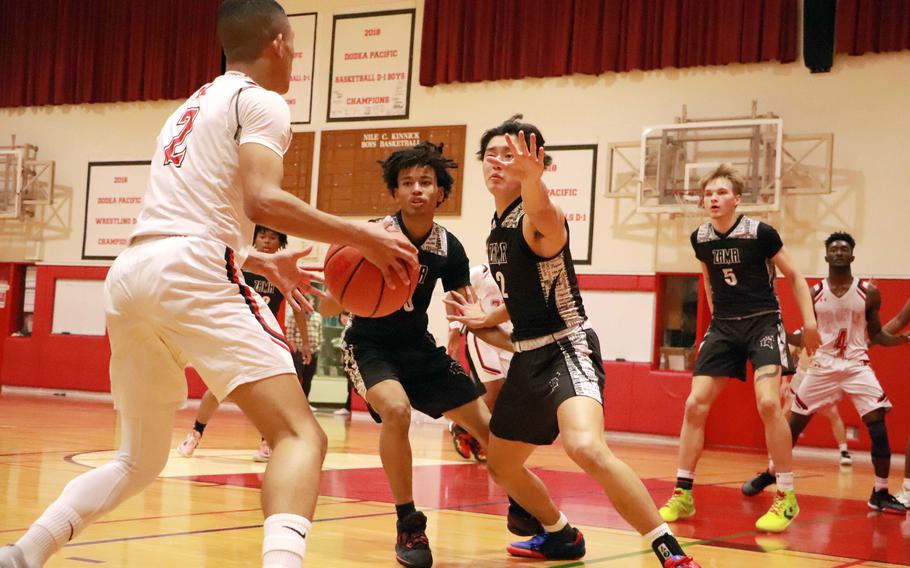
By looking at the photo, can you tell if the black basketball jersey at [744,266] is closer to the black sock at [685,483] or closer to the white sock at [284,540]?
the black sock at [685,483]

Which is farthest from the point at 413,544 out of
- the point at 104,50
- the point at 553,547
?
the point at 104,50

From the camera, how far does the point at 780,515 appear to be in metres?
5.78

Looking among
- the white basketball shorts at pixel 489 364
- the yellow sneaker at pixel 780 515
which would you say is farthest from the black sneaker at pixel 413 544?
the white basketball shorts at pixel 489 364

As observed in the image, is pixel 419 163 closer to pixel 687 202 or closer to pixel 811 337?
pixel 811 337

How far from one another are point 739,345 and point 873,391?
2.42 meters

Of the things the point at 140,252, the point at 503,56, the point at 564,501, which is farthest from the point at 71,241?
the point at 140,252

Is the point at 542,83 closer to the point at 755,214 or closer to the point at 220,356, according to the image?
the point at 755,214

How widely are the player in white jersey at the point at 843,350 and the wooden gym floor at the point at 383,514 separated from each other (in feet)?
1.97

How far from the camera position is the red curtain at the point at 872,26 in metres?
12.7

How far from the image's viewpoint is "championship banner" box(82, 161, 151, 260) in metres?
17.8

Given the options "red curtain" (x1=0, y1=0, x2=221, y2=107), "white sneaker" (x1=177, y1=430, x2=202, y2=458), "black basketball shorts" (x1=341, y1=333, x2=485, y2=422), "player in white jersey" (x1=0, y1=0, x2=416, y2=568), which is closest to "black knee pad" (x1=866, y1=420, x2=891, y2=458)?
"black basketball shorts" (x1=341, y1=333, x2=485, y2=422)

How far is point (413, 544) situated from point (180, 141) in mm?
2051

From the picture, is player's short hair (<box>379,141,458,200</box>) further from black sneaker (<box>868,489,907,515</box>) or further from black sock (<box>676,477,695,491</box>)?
black sneaker (<box>868,489,907,515</box>)

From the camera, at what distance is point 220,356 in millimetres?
2871
